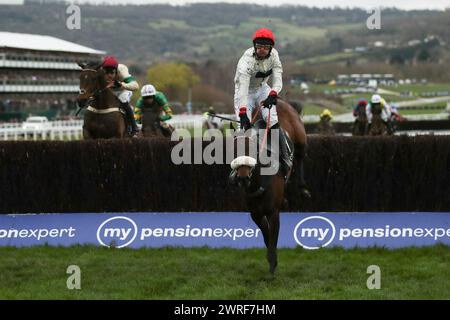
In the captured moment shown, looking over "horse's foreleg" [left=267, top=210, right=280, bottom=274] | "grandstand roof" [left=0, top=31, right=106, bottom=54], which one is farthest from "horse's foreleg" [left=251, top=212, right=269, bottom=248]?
"grandstand roof" [left=0, top=31, right=106, bottom=54]

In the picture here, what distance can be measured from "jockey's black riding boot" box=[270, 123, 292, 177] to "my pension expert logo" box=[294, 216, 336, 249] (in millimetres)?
1420

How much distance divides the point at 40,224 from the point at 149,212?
1.33 m

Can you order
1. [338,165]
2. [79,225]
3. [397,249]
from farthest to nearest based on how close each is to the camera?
[338,165]
[79,225]
[397,249]

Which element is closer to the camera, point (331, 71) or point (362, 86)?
point (362, 86)

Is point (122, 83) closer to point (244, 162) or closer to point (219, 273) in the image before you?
point (219, 273)

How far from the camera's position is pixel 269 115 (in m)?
8.62

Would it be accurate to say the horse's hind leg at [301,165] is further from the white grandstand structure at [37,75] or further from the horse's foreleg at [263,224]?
the white grandstand structure at [37,75]

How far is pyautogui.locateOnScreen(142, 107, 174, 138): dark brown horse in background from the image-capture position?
1454 centimetres

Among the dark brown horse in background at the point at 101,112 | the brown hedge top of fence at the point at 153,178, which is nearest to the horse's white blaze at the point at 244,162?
the brown hedge top of fence at the point at 153,178

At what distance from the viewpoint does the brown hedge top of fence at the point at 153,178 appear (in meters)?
10.8

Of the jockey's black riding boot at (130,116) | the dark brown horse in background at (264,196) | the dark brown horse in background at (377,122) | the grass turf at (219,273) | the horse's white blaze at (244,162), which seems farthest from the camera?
the dark brown horse in background at (377,122)

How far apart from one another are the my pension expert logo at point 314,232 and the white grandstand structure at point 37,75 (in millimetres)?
53079
